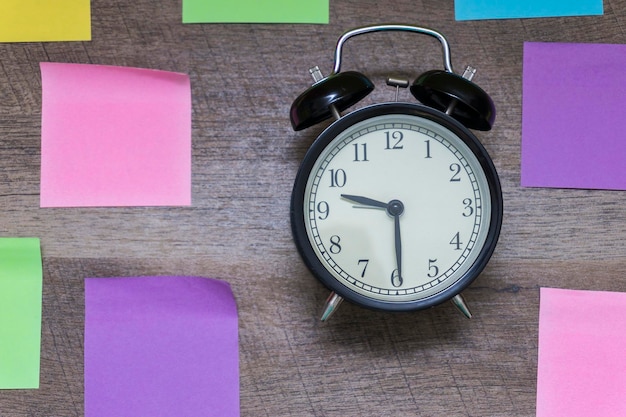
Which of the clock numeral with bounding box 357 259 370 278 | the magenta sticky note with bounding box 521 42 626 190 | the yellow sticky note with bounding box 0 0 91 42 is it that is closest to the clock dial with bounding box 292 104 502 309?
the clock numeral with bounding box 357 259 370 278

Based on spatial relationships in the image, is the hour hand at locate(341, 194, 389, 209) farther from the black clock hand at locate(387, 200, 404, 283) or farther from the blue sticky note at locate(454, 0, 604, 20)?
the blue sticky note at locate(454, 0, 604, 20)

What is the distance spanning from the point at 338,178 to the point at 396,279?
144 millimetres

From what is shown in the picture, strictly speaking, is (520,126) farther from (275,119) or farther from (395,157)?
(275,119)

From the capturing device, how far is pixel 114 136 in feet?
2.77

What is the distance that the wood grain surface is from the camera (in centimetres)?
84

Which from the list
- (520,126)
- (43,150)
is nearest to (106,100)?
(43,150)

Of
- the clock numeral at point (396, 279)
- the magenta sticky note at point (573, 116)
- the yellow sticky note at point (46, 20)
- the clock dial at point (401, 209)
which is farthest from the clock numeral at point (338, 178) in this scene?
→ the yellow sticky note at point (46, 20)

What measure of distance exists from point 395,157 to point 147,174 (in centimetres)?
34

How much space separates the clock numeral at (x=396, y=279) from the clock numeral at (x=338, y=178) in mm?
126

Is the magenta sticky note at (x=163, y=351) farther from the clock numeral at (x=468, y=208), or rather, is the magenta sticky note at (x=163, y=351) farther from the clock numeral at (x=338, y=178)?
the clock numeral at (x=468, y=208)

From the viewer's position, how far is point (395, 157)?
766 mm

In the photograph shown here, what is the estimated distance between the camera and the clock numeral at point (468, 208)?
77 centimetres

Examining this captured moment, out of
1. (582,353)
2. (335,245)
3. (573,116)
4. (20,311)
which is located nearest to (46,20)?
(20,311)

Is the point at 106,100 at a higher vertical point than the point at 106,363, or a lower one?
higher
